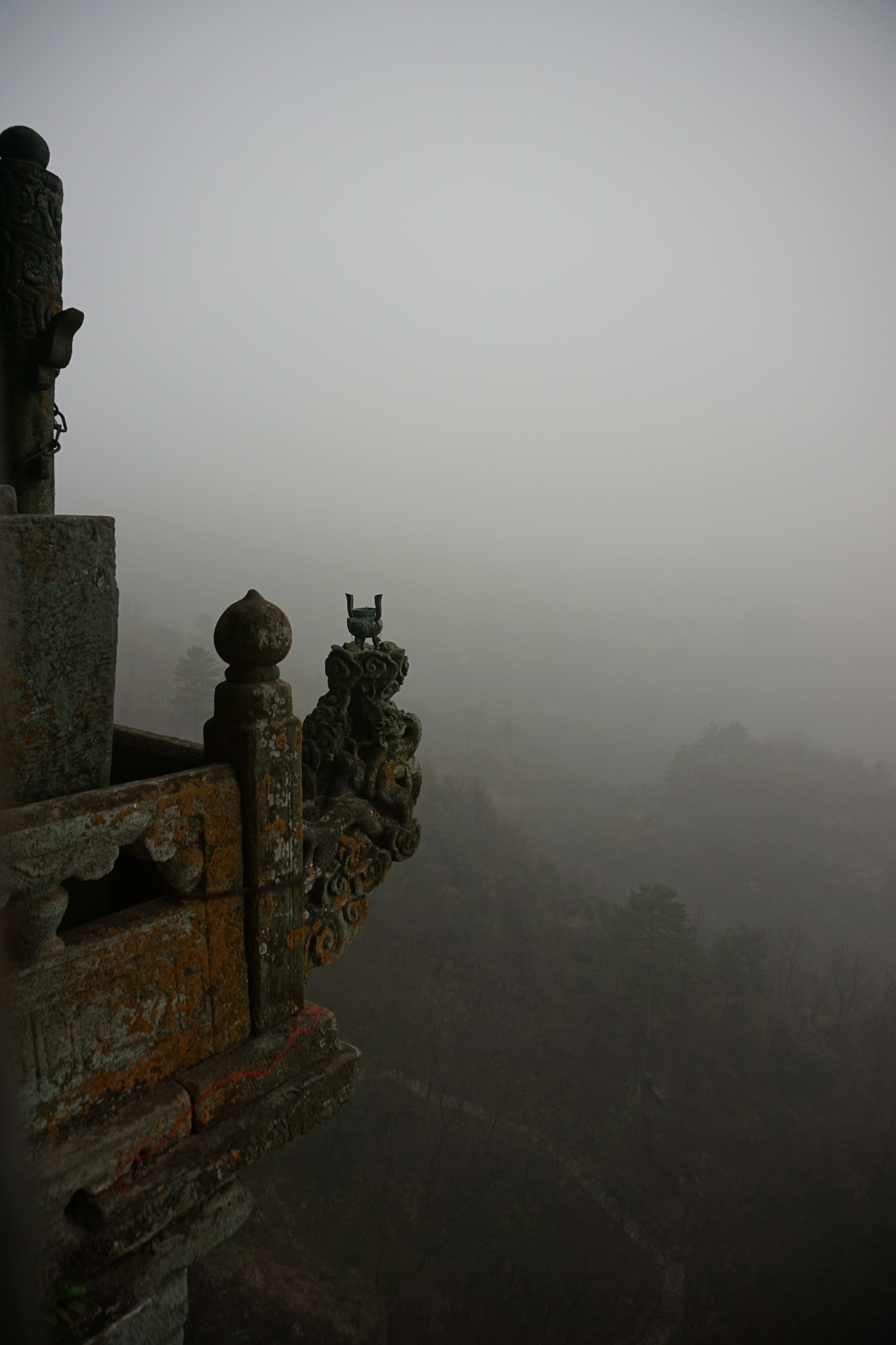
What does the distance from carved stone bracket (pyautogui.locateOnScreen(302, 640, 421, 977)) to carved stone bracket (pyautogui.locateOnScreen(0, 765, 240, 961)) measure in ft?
2.34

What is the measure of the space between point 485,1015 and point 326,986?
25.8 feet

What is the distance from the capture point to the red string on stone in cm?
Answer: 260

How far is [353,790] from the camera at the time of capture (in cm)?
420

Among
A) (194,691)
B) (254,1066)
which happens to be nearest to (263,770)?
(254,1066)

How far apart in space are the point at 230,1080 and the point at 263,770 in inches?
47.5

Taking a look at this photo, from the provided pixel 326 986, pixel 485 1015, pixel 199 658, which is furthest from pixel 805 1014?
pixel 199 658

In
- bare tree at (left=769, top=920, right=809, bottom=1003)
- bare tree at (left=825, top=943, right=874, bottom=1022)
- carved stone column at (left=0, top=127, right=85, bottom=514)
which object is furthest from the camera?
bare tree at (left=769, top=920, right=809, bottom=1003)

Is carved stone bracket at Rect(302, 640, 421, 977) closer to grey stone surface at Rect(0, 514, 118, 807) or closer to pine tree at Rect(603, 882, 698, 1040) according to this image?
grey stone surface at Rect(0, 514, 118, 807)

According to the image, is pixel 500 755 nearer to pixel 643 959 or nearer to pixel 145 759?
pixel 643 959

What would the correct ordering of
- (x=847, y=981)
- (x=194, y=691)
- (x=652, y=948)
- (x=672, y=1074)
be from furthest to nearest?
1. (x=194, y=691)
2. (x=847, y=981)
3. (x=652, y=948)
4. (x=672, y=1074)

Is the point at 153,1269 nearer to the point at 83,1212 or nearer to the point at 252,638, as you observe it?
the point at 83,1212

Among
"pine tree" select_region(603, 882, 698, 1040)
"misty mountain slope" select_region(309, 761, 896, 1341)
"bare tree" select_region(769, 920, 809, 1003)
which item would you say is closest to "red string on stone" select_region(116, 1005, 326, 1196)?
"misty mountain slope" select_region(309, 761, 896, 1341)

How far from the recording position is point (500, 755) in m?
84.2

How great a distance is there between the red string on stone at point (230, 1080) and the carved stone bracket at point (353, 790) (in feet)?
1.00
